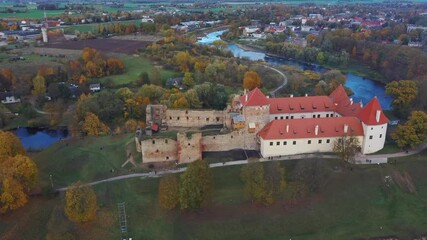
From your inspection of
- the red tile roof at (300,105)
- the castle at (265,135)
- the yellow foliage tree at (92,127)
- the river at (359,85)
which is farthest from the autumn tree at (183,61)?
the castle at (265,135)

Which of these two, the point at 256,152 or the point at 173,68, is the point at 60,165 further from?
the point at 173,68

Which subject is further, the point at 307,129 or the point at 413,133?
the point at 413,133

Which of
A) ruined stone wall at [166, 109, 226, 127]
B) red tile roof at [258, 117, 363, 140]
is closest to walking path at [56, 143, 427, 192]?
red tile roof at [258, 117, 363, 140]

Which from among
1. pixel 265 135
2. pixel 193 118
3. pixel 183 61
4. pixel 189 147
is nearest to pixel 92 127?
pixel 193 118

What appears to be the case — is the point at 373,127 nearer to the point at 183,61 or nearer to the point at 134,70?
the point at 183,61

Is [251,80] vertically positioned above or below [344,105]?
below

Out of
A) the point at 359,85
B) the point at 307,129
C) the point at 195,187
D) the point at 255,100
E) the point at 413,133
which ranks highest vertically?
the point at 255,100

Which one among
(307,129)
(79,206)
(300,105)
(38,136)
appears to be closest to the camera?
(79,206)

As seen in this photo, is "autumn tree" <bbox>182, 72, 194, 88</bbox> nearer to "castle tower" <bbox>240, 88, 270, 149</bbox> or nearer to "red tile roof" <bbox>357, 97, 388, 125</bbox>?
"castle tower" <bbox>240, 88, 270, 149</bbox>
